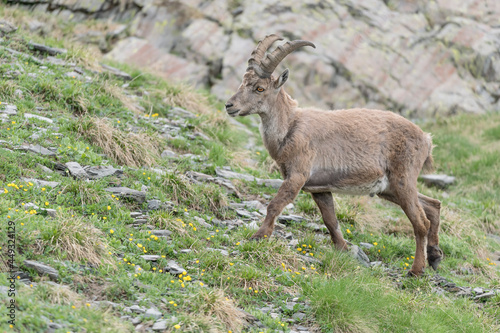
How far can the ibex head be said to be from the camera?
352 inches

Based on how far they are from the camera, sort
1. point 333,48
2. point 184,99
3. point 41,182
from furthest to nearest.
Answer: point 333,48 → point 184,99 → point 41,182

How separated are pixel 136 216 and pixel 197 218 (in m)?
1.04

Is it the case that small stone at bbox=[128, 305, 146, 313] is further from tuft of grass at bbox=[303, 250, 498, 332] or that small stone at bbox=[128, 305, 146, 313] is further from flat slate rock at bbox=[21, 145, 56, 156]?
flat slate rock at bbox=[21, 145, 56, 156]

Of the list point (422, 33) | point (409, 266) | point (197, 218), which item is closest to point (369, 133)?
point (409, 266)

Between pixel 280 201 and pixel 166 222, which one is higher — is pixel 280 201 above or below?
above

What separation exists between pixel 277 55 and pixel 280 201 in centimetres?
239

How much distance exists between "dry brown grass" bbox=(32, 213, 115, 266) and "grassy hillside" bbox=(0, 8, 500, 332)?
2 centimetres

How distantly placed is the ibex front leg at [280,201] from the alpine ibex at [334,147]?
69 mm

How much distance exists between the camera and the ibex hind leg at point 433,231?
9.50 meters

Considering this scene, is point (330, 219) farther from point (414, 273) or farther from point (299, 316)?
point (299, 316)

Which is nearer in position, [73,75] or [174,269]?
[174,269]

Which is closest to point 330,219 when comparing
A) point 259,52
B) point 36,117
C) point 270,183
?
point 270,183

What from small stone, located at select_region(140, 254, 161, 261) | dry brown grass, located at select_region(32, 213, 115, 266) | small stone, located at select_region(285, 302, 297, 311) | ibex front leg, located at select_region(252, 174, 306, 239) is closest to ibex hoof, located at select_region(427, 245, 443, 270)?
ibex front leg, located at select_region(252, 174, 306, 239)

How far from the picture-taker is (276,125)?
9.02 metres
